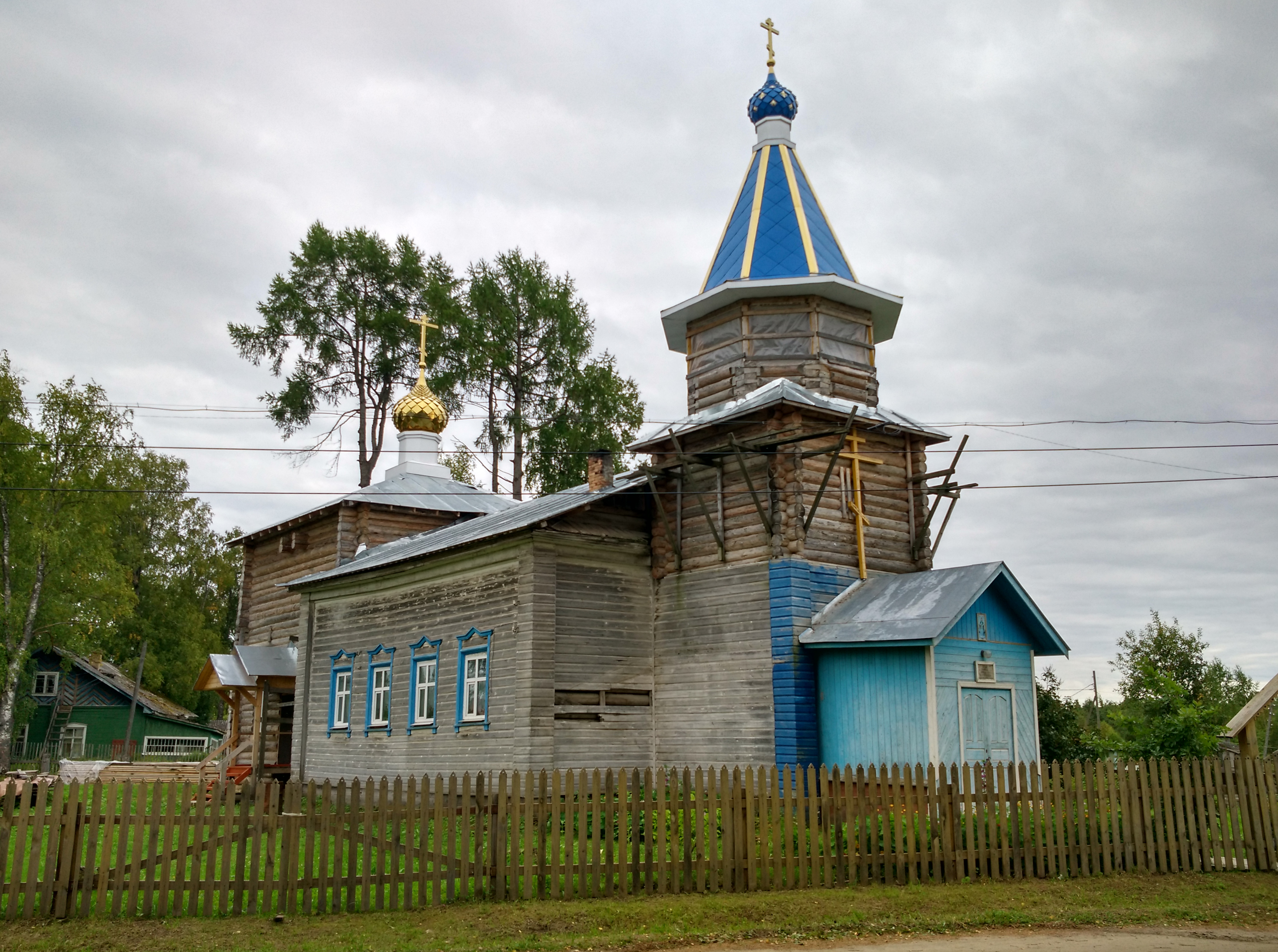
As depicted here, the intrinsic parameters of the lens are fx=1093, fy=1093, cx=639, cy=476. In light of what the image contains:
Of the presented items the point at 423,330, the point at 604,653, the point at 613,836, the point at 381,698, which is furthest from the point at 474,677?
the point at 423,330

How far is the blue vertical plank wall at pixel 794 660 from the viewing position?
53.3ft

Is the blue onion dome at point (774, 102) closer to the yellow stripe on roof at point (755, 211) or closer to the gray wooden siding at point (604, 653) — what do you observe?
the yellow stripe on roof at point (755, 211)

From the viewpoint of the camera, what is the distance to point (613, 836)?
11531mm

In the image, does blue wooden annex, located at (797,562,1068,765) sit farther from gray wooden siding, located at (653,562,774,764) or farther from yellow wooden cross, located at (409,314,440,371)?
yellow wooden cross, located at (409,314,440,371)

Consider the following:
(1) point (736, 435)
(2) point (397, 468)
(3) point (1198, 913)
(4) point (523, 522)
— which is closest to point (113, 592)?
(2) point (397, 468)

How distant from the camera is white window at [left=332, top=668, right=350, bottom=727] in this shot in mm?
23328

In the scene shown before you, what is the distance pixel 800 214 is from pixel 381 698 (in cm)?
1277

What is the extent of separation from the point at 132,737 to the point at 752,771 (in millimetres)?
45749

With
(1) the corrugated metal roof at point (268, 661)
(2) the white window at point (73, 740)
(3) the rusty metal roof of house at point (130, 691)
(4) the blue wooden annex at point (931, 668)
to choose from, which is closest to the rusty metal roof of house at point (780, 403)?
(4) the blue wooden annex at point (931, 668)

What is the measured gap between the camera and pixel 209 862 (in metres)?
9.99

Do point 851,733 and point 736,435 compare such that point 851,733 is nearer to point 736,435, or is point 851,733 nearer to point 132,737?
point 736,435

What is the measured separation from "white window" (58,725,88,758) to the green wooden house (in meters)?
0.03

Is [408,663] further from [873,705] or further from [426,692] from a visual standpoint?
[873,705]

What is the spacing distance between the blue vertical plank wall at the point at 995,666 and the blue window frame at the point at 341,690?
13067mm
